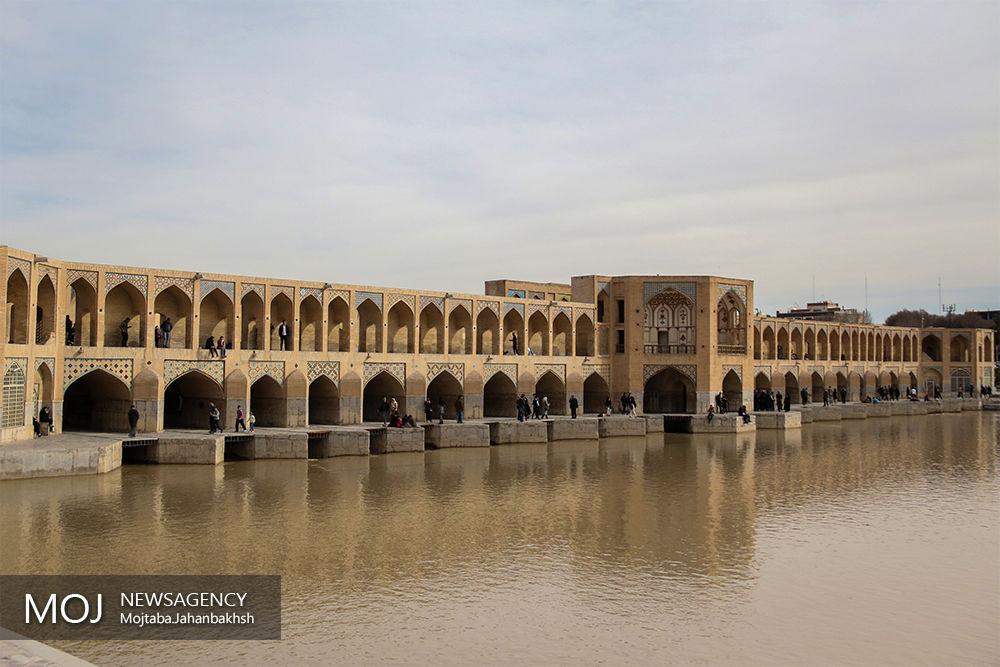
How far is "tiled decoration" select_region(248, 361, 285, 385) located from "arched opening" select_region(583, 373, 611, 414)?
Result: 511 inches

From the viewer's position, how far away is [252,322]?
24672mm

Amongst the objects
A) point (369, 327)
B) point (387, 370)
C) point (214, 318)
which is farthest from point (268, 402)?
point (369, 327)

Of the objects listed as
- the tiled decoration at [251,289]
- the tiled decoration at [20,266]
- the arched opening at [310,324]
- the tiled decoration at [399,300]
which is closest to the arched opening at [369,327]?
the tiled decoration at [399,300]

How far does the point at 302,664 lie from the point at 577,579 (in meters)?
3.92

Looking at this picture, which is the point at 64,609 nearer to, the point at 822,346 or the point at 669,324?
the point at 669,324

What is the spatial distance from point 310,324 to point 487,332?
23.2 ft

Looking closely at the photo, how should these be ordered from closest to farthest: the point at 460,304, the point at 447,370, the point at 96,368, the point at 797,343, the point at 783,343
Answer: the point at 96,368 → the point at 447,370 → the point at 460,304 → the point at 783,343 → the point at 797,343

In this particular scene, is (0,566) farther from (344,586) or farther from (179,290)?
(179,290)

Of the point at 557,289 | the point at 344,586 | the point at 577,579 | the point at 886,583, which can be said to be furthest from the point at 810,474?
the point at 557,289

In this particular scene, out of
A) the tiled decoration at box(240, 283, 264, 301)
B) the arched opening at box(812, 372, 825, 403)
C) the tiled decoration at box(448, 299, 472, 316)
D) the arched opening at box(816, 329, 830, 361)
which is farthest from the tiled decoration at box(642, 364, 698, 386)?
the arched opening at box(816, 329, 830, 361)

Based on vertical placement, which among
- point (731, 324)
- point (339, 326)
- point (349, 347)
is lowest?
point (349, 347)

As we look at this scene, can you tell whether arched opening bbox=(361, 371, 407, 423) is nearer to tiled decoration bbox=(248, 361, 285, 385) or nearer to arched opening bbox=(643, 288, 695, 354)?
tiled decoration bbox=(248, 361, 285, 385)

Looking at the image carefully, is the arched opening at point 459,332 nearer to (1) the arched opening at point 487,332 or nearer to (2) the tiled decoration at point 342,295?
(1) the arched opening at point 487,332

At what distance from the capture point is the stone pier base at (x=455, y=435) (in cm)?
2403
